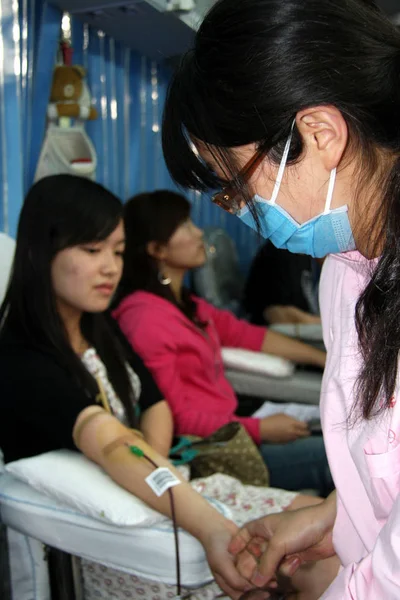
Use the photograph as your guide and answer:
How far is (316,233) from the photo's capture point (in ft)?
3.01

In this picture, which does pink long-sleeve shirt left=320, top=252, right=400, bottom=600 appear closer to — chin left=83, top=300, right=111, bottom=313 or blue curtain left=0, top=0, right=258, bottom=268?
chin left=83, top=300, right=111, bottom=313

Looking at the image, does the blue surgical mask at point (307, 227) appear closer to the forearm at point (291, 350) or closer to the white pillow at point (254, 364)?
the white pillow at point (254, 364)

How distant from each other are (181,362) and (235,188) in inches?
49.8

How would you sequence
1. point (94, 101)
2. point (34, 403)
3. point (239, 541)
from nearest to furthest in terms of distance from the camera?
point (239, 541), point (34, 403), point (94, 101)

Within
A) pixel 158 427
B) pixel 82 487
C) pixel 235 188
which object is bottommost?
pixel 158 427

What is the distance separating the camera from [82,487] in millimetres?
1313

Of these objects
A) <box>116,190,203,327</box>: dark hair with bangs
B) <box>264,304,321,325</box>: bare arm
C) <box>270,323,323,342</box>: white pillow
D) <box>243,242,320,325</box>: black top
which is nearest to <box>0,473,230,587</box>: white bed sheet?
<box>116,190,203,327</box>: dark hair with bangs

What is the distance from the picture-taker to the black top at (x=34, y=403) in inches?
56.7

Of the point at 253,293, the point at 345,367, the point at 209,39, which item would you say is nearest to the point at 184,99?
the point at 209,39

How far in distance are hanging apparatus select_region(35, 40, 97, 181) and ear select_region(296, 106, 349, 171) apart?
168 centimetres

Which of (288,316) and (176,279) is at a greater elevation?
(176,279)

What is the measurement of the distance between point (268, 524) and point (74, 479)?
0.41m

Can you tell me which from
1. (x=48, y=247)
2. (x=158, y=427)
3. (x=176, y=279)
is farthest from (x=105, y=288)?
(x=176, y=279)

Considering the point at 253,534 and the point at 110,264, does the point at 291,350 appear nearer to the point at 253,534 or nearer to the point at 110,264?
the point at 110,264
